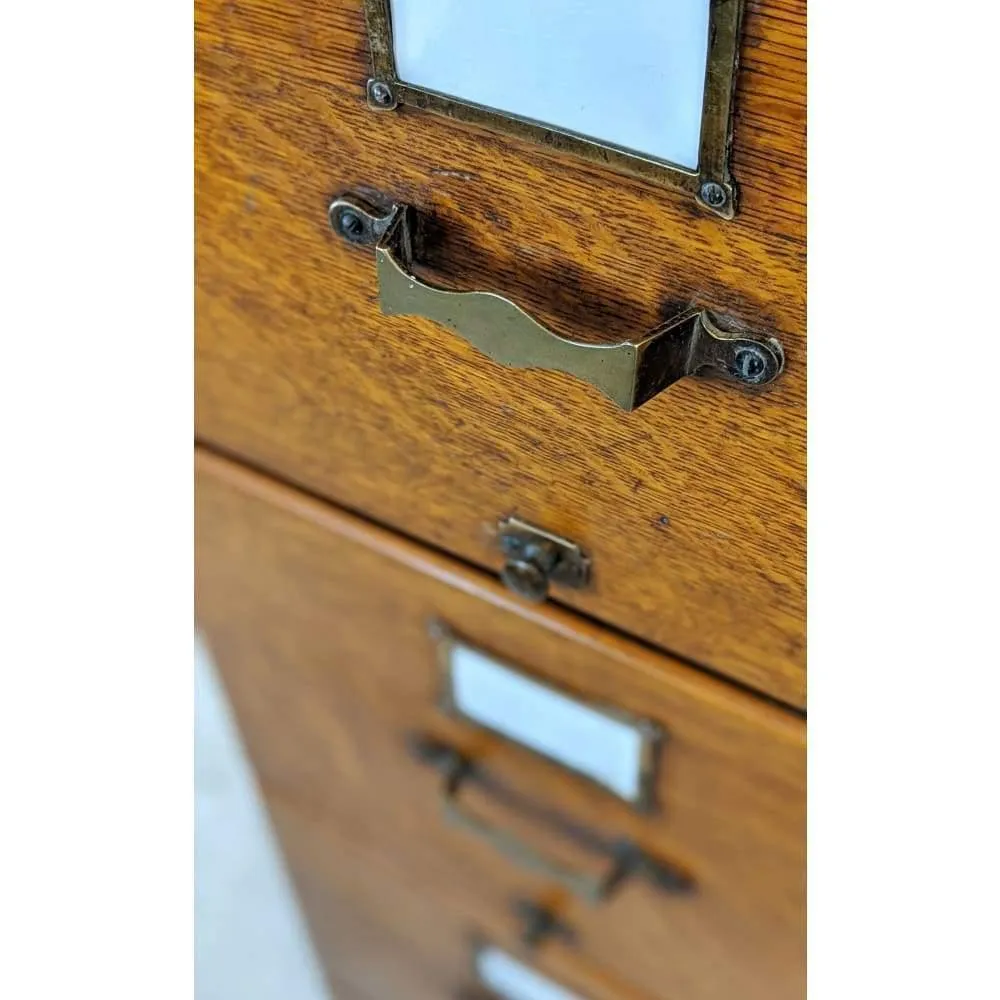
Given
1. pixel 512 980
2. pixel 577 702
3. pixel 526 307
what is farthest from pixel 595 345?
pixel 512 980

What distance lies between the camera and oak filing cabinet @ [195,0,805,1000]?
9.8 inches

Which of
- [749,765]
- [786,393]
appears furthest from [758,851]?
[786,393]

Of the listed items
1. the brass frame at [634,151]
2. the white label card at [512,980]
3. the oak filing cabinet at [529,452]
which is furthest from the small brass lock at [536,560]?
the white label card at [512,980]

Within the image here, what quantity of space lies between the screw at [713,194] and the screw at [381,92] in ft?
0.26

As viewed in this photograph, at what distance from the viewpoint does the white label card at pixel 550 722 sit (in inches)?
16.1

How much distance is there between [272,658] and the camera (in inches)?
20.8

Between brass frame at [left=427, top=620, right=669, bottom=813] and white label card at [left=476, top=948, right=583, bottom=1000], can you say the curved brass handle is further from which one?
white label card at [left=476, top=948, right=583, bottom=1000]

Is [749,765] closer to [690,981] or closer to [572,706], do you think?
[572,706]

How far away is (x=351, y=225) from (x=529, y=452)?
0.08m

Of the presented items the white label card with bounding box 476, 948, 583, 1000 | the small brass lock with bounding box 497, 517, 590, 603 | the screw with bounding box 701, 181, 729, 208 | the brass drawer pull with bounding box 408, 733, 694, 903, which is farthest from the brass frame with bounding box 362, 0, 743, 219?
the white label card with bounding box 476, 948, 583, 1000

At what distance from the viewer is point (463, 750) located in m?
0.49

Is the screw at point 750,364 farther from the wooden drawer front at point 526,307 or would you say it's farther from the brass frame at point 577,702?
the brass frame at point 577,702

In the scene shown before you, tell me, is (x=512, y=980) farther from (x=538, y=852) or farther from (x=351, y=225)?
(x=351, y=225)

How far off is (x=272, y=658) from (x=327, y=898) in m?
0.24
